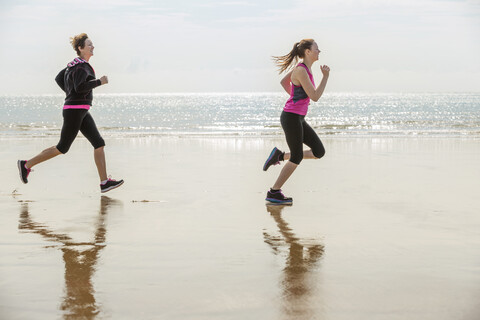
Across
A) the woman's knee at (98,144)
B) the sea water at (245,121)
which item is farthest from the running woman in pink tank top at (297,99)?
the sea water at (245,121)

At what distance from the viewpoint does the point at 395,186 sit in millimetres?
7621

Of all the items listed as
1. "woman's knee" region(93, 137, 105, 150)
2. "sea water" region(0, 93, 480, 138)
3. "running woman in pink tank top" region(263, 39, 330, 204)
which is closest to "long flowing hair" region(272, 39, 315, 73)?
"running woman in pink tank top" region(263, 39, 330, 204)

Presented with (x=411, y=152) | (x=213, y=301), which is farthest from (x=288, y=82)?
(x=411, y=152)

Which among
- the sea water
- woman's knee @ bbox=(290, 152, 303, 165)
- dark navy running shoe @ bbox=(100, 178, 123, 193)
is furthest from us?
the sea water

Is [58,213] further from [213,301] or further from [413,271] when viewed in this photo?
[413,271]

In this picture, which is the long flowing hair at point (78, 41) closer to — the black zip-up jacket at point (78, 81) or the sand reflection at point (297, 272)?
the black zip-up jacket at point (78, 81)

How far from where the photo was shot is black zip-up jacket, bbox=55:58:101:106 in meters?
6.62

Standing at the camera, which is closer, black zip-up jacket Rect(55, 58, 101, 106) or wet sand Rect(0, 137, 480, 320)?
wet sand Rect(0, 137, 480, 320)

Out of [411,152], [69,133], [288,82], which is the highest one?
[288,82]

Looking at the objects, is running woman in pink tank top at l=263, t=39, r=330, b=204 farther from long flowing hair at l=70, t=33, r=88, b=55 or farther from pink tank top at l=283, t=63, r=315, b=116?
long flowing hair at l=70, t=33, r=88, b=55

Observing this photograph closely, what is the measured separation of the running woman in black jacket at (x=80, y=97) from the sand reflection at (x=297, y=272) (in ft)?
8.55

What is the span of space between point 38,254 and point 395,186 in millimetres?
4775

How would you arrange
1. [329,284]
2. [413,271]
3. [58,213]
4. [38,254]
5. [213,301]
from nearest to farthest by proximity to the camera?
1. [213,301]
2. [329,284]
3. [413,271]
4. [38,254]
5. [58,213]

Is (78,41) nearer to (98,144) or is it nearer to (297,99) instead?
(98,144)
